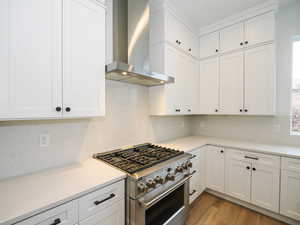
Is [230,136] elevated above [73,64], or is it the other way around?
[73,64]

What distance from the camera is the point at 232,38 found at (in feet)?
7.78

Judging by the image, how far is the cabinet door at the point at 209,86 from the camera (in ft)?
8.46

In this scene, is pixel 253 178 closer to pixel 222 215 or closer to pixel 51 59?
pixel 222 215

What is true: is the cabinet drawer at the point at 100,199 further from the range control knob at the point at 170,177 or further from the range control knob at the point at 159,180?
the range control knob at the point at 170,177

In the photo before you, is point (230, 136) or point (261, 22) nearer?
point (261, 22)

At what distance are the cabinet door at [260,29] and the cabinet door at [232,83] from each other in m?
0.25

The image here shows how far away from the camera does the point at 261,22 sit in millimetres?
2107

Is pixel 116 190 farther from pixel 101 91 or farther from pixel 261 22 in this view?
pixel 261 22

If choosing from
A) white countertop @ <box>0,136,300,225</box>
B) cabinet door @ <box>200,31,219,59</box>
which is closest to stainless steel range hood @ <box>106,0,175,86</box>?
white countertop @ <box>0,136,300,225</box>

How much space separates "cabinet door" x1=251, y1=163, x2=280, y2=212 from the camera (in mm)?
1852

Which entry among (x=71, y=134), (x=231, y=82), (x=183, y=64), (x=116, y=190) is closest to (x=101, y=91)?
(x=71, y=134)

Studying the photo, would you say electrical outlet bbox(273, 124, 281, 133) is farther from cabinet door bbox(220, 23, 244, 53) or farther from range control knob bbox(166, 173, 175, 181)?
range control knob bbox(166, 173, 175, 181)

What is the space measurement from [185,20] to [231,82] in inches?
50.5

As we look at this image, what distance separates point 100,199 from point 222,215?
1.83 meters
